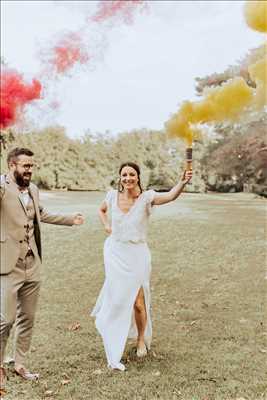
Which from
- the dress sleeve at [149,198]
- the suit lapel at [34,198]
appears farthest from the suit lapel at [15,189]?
the dress sleeve at [149,198]

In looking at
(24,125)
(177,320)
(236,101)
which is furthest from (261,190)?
(177,320)

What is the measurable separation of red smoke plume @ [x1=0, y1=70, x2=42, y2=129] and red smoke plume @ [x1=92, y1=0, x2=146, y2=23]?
179 centimetres

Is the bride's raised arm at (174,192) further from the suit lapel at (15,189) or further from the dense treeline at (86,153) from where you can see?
the dense treeline at (86,153)

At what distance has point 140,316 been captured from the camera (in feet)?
15.0

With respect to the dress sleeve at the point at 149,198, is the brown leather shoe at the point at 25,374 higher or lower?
lower

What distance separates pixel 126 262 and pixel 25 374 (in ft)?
3.81

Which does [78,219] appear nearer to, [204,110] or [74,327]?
[74,327]

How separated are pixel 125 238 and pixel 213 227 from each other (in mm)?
7023

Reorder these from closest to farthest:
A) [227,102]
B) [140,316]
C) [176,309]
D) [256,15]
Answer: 1. [140,316]
2. [176,309]
3. [227,102]
4. [256,15]

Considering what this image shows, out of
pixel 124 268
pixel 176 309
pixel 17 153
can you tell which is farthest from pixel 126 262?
pixel 176 309

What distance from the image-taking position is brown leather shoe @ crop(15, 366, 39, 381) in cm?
408

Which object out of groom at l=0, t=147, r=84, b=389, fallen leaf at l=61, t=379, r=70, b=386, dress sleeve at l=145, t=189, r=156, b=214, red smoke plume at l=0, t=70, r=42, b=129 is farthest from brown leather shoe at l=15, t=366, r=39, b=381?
red smoke plume at l=0, t=70, r=42, b=129

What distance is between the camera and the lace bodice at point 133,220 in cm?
448

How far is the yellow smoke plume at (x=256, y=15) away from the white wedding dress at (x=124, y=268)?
7239 millimetres
